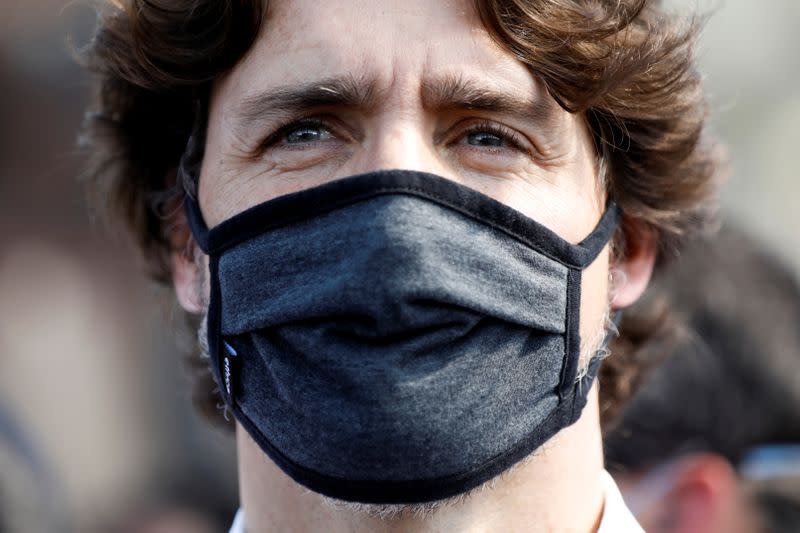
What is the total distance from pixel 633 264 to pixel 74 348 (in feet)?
10.2

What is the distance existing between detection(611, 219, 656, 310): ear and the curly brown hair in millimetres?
22

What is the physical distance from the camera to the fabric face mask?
8.27 ft

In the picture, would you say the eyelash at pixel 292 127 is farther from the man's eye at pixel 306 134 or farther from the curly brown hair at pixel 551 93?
the curly brown hair at pixel 551 93

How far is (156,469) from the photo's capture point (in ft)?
17.9

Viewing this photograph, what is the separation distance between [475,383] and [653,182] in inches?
42.4

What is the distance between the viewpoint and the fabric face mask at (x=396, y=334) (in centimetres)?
252

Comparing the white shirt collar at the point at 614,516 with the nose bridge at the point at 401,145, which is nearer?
the nose bridge at the point at 401,145

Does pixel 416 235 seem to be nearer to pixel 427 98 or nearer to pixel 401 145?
pixel 401 145

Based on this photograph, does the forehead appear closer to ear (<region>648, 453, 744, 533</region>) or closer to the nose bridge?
the nose bridge

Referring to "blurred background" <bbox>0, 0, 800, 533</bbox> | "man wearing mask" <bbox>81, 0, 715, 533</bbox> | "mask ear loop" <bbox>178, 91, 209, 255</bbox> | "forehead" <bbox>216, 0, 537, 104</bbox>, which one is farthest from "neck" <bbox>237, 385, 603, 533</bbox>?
"blurred background" <bbox>0, 0, 800, 533</bbox>

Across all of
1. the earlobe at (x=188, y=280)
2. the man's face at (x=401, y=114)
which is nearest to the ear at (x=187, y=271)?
the earlobe at (x=188, y=280)

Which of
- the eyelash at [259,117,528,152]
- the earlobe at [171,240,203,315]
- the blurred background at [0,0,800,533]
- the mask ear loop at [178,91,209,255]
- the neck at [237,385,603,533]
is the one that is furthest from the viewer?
the blurred background at [0,0,800,533]

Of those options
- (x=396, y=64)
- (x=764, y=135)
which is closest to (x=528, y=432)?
(x=396, y=64)

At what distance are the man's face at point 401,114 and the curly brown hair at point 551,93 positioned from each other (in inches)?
2.9
